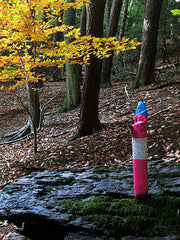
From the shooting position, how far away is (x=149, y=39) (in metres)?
9.15

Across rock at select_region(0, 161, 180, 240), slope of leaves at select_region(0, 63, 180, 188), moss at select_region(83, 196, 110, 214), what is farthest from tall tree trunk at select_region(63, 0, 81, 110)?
moss at select_region(83, 196, 110, 214)

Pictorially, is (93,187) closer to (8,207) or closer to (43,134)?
(8,207)

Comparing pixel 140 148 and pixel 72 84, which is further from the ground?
pixel 72 84

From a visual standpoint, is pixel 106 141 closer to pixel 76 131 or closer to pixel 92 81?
pixel 76 131

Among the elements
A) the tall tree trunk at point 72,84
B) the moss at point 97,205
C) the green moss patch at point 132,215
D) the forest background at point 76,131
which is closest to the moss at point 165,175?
the green moss patch at point 132,215

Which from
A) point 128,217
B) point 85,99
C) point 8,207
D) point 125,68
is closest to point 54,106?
point 125,68

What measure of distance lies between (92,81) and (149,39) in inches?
182

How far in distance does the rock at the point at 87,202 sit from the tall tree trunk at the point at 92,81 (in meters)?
3.04

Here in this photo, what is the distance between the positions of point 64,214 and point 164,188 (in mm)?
1091

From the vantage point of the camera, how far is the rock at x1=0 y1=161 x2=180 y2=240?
208cm

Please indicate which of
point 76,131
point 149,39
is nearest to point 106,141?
point 76,131

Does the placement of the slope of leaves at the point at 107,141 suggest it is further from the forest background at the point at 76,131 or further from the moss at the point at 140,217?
the moss at the point at 140,217

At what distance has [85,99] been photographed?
19.7 feet

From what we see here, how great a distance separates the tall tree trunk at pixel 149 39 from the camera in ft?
29.4
